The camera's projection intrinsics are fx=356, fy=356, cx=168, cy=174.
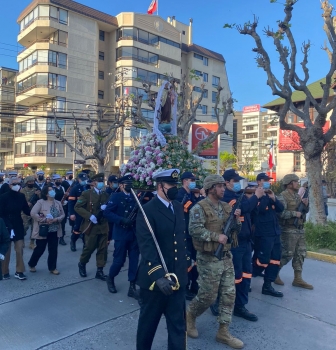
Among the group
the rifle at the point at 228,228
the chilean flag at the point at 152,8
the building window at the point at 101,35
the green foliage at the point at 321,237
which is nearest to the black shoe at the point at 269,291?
the rifle at the point at 228,228

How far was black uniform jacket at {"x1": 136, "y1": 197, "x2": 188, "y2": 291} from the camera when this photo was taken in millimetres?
3295

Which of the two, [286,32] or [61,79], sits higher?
[61,79]

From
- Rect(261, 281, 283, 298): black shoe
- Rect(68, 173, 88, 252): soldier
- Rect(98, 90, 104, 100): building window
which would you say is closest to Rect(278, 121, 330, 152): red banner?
Rect(68, 173, 88, 252): soldier

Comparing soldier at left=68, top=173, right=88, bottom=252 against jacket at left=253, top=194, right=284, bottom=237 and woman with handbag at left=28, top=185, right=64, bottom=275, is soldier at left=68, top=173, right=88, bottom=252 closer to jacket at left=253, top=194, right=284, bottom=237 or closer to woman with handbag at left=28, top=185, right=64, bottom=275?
woman with handbag at left=28, top=185, right=64, bottom=275

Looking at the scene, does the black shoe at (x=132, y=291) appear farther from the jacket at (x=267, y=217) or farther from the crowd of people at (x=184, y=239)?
the jacket at (x=267, y=217)

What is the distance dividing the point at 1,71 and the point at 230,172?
A: 4787 centimetres

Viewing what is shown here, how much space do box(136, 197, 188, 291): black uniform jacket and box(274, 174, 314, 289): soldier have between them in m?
3.01

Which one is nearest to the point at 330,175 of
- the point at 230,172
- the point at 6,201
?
the point at 230,172

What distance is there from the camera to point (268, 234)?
18.3 feet

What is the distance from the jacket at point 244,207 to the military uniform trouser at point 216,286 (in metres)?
0.69

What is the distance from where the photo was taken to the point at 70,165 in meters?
40.4

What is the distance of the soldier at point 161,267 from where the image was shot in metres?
3.29

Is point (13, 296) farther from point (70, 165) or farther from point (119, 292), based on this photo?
point (70, 165)

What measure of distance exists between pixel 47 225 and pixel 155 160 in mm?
2304
